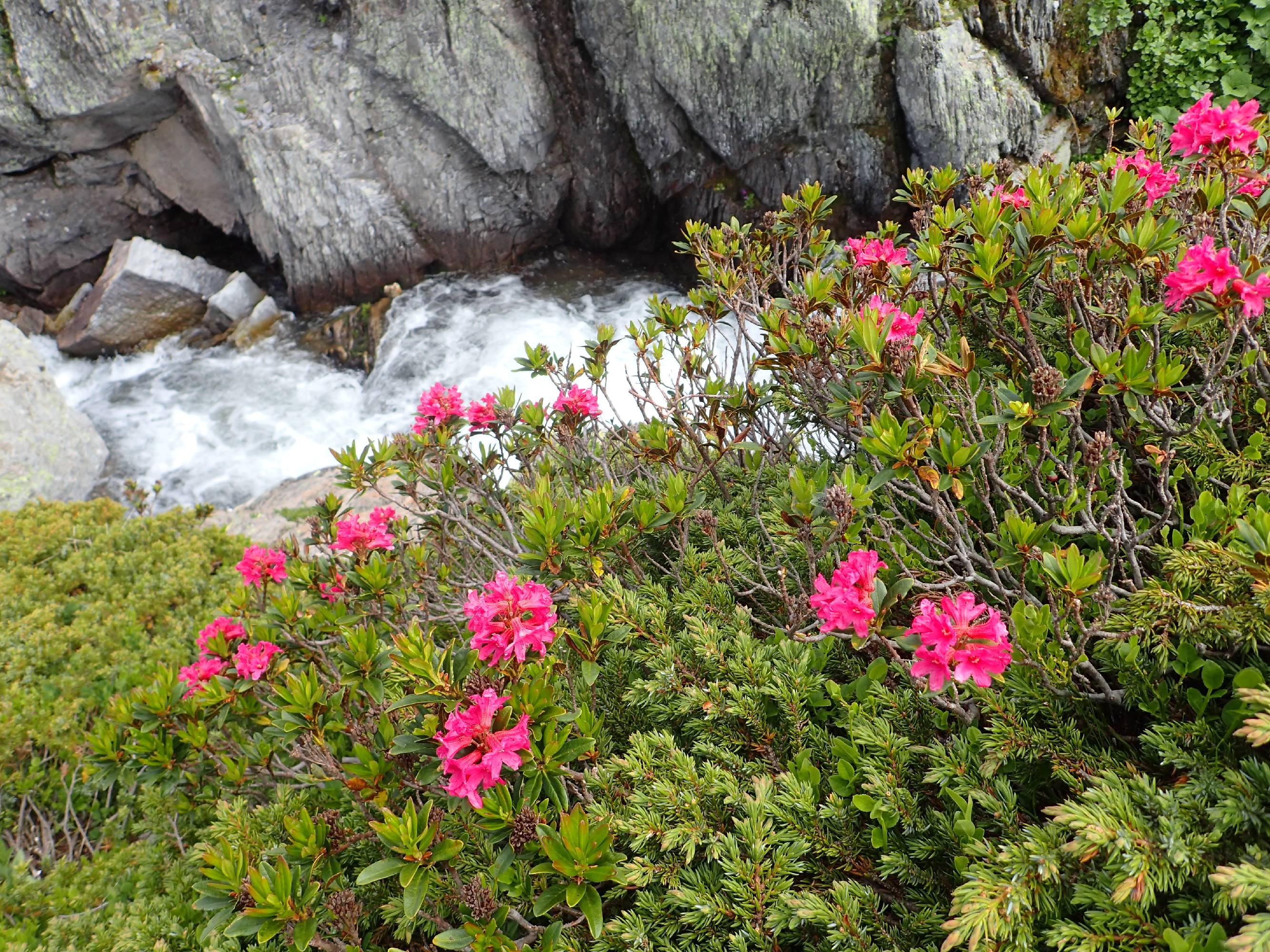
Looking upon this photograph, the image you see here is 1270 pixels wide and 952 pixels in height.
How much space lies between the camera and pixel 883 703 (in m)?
1.53

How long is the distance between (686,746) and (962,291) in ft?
5.06

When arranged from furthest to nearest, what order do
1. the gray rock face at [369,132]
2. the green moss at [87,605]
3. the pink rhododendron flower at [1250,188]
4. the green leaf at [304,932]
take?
the gray rock face at [369,132] < the green moss at [87,605] < the pink rhododendron flower at [1250,188] < the green leaf at [304,932]

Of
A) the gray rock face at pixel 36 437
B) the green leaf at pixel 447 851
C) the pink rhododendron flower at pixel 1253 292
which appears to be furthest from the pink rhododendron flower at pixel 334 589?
the gray rock face at pixel 36 437

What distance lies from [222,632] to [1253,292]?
9.21 feet

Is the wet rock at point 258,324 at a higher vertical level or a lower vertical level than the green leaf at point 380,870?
lower

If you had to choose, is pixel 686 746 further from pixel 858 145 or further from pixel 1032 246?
pixel 858 145

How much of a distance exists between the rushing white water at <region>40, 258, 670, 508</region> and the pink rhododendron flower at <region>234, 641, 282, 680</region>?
4584mm

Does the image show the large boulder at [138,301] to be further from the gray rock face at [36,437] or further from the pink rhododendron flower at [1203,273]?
the pink rhododendron flower at [1203,273]

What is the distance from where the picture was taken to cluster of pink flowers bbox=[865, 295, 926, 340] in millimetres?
1737

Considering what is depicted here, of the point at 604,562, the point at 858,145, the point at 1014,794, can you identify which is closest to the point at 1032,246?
the point at 1014,794

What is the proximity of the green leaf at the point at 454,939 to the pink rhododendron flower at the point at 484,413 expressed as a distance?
1729mm

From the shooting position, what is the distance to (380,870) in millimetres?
1346

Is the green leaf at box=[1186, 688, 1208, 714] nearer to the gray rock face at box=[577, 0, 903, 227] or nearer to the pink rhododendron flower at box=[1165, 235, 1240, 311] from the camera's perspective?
the pink rhododendron flower at box=[1165, 235, 1240, 311]

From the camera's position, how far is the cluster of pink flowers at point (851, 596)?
1368 millimetres
